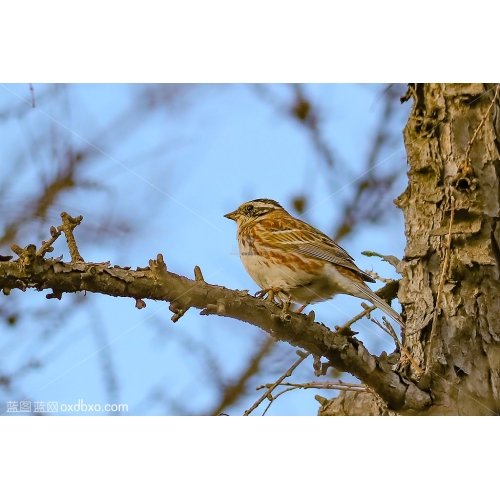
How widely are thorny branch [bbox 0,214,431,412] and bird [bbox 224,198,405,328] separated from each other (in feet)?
2.33

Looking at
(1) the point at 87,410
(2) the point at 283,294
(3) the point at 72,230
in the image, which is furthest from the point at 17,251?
(2) the point at 283,294

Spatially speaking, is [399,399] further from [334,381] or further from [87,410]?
[87,410]

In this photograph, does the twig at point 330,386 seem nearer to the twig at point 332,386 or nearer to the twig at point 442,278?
the twig at point 332,386

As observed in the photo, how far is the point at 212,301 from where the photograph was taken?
12.9ft

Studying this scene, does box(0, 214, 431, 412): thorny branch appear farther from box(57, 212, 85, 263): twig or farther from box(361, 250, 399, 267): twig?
box(361, 250, 399, 267): twig

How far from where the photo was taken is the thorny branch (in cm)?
364

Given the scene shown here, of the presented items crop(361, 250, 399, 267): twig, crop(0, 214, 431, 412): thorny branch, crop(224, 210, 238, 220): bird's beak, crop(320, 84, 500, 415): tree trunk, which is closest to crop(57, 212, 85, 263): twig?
crop(0, 214, 431, 412): thorny branch

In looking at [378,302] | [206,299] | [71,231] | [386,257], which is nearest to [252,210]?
[386,257]

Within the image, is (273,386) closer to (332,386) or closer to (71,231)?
(332,386)

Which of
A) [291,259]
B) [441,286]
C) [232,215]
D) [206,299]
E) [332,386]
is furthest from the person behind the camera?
[291,259]

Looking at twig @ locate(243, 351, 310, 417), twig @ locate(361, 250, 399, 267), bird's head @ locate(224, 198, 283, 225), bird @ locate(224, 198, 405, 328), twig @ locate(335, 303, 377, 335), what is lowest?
twig @ locate(243, 351, 310, 417)

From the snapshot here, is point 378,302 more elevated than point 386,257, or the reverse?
point 386,257

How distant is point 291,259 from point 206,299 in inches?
62.7

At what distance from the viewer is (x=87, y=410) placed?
14.6ft
